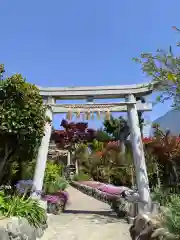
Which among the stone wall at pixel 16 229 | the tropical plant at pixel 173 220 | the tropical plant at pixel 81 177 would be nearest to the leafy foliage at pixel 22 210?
the stone wall at pixel 16 229

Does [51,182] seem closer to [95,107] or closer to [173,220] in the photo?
[95,107]

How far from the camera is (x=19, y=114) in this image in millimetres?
7129

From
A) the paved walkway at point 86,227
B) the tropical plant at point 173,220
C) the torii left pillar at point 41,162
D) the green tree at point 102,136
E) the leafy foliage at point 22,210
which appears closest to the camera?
the tropical plant at point 173,220

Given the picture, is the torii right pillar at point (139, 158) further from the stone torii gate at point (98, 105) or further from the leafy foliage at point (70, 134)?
the leafy foliage at point (70, 134)

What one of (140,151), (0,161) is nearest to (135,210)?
(140,151)

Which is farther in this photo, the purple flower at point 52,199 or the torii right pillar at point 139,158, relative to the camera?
the purple flower at point 52,199

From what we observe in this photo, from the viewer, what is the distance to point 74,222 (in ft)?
27.1

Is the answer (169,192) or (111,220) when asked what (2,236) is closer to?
(111,220)

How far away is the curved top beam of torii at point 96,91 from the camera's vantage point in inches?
366

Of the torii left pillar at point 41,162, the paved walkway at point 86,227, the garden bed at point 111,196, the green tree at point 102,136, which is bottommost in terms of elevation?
the paved walkway at point 86,227

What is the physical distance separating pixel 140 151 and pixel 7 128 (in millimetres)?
4099

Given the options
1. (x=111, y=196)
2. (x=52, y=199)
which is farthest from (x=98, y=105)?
(x=111, y=196)

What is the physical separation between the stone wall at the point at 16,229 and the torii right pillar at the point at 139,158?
3.74 metres

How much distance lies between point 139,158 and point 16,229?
472 centimetres
